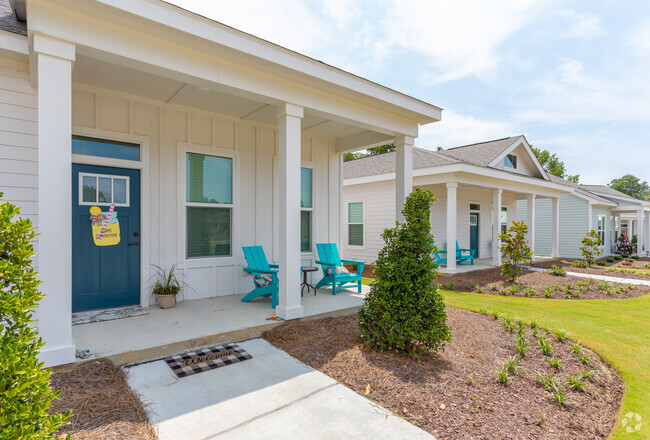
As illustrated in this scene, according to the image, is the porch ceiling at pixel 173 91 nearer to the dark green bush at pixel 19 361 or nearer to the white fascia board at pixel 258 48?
the white fascia board at pixel 258 48

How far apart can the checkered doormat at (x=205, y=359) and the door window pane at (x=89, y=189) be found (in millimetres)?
2581

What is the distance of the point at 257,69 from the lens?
396cm

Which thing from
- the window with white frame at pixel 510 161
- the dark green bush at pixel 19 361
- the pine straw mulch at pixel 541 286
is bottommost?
the pine straw mulch at pixel 541 286

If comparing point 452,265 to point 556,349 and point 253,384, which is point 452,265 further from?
point 253,384

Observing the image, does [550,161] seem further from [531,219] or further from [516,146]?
[531,219]

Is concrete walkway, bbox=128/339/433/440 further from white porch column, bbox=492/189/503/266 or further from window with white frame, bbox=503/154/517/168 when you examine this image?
window with white frame, bbox=503/154/517/168

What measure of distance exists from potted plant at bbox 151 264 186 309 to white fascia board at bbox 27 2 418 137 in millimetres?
2861

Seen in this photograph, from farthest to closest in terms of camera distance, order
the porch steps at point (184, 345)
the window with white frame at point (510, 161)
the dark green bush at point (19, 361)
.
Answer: the window with white frame at point (510, 161)
the porch steps at point (184, 345)
the dark green bush at point (19, 361)

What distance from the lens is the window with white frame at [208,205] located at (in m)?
5.24

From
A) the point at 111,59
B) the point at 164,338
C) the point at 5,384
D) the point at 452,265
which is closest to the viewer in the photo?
the point at 5,384

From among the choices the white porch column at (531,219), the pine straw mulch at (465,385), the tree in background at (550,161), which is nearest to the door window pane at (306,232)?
the pine straw mulch at (465,385)

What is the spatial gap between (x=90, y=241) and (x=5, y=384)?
370 cm

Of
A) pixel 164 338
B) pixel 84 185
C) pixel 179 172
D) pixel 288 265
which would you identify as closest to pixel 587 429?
pixel 288 265

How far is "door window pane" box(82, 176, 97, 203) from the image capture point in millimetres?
4336
